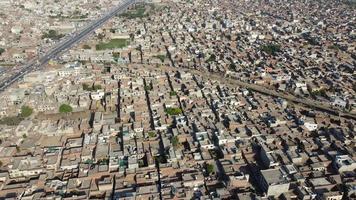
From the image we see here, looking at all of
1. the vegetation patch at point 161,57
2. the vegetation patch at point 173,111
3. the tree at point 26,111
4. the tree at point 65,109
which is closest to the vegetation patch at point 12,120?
the tree at point 26,111

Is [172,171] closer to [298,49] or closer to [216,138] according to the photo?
[216,138]

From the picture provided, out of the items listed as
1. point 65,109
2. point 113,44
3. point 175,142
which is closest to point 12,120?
point 65,109

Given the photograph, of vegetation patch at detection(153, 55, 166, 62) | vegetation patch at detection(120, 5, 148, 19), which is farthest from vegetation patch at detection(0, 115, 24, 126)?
vegetation patch at detection(120, 5, 148, 19)

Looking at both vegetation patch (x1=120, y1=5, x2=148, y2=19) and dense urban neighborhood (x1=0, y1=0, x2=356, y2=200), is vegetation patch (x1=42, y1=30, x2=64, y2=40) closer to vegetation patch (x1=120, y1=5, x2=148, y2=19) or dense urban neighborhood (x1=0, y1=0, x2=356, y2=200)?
dense urban neighborhood (x1=0, y1=0, x2=356, y2=200)

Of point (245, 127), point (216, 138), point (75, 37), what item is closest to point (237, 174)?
point (216, 138)

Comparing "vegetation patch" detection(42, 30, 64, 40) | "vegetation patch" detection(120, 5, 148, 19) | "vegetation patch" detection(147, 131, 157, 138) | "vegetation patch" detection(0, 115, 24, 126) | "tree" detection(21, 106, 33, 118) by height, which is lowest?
"vegetation patch" detection(42, 30, 64, 40)

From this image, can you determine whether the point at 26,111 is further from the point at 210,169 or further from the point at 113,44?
the point at 113,44
